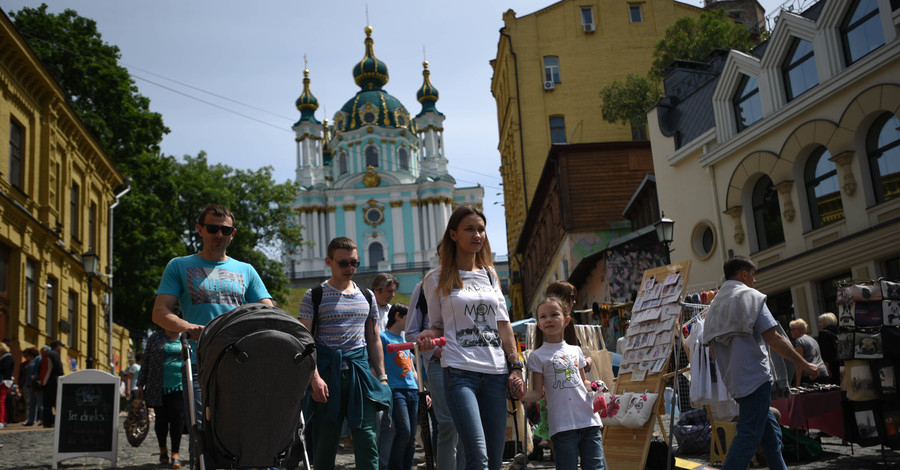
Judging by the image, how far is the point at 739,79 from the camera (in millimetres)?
23609

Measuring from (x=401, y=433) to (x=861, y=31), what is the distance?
15974 mm

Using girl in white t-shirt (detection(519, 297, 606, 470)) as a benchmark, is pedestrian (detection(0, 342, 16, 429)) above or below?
above

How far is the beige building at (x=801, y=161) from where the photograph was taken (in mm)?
18109

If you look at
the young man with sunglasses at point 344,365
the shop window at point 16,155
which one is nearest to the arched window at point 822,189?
the young man with sunglasses at point 344,365

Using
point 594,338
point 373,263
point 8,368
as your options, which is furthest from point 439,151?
point 594,338

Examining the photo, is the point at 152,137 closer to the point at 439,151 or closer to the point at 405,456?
the point at 405,456

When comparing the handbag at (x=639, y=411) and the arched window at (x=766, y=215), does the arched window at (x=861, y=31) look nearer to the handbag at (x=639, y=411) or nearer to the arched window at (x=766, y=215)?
the arched window at (x=766, y=215)

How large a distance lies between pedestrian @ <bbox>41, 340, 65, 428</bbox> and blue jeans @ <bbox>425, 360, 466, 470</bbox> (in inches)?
527

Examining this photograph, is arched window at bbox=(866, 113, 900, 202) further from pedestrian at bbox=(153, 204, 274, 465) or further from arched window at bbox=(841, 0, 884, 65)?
pedestrian at bbox=(153, 204, 274, 465)

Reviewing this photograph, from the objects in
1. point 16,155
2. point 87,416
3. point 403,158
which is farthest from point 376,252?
point 87,416

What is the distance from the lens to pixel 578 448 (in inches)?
246

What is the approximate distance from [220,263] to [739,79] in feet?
67.4

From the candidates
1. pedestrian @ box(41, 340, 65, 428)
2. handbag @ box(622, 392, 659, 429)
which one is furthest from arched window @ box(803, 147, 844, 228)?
pedestrian @ box(41, 340, 65, 428)

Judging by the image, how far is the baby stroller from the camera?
4.90m
